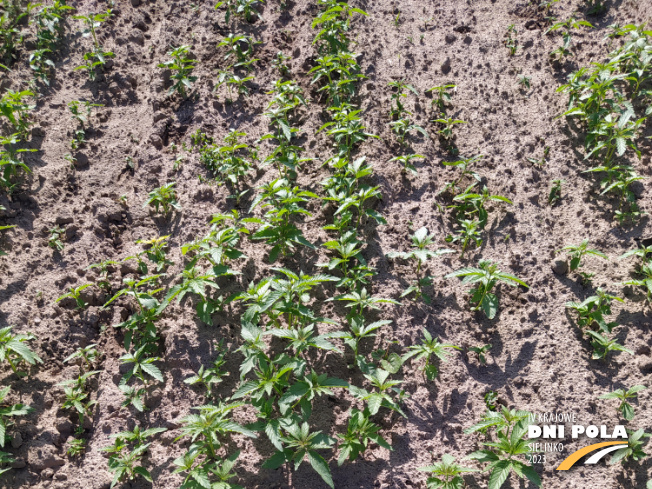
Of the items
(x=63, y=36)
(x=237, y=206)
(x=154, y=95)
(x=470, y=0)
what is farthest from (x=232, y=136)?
(x=470, y=0)

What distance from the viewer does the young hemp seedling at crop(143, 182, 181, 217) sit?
4.11 meters

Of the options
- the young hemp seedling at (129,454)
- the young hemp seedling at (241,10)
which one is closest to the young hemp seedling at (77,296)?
the young hemp seedling at (129,454)

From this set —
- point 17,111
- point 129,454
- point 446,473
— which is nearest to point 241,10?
point 17,111

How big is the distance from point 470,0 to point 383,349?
13.8 feet

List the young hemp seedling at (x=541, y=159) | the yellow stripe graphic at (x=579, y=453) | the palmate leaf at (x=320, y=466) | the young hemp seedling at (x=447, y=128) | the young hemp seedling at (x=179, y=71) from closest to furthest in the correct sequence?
the palmate leaf at (x=320, y=466)
the yellow stripe graphic at (x=579, y=453)
the young hemp seedling at (x=541, y=159)
the young hemp seedling at (x=447, y=128)
the young hemp seedling at (x=179, y=71)

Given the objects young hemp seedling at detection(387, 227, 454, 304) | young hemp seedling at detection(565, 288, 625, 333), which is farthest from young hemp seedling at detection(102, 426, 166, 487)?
young hemp seedling at detection(565, 288, 625, 333)

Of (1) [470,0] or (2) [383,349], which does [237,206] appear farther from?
(1) [470,0]

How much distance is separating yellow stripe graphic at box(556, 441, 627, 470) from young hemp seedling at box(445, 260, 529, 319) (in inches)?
39.2

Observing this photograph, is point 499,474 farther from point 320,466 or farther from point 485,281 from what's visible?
point 485,281

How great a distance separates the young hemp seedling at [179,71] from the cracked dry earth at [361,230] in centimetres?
13

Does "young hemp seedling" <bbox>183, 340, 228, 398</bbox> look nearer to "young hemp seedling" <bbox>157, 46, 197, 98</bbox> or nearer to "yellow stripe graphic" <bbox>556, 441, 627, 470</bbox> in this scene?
"yellow stripe graphic" <bbox>556, 441, 627, 470</bbox>

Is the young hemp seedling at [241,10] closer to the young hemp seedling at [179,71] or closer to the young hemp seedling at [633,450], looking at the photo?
the young hemp seedling at [179,71]

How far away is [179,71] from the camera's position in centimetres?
493

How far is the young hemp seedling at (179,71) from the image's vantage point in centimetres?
485
